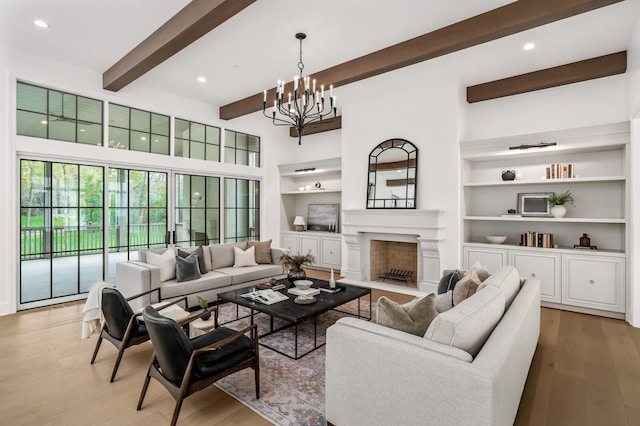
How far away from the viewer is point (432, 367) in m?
1.56

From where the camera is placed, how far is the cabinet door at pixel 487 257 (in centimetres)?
487

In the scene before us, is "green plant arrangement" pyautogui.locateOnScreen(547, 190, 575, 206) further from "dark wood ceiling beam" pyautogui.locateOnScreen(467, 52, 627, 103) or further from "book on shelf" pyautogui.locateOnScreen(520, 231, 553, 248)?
"dark wood ceiling beam" pyautogui.locateOnScreen(467, 52, 627, 103)

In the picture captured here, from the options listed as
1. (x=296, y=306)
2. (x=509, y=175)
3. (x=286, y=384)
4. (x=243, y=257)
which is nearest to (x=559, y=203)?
(x=509, y=175)

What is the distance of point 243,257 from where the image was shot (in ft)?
17.1

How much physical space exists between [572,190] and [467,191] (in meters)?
1.38

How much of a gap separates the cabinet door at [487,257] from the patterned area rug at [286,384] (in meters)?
2.79

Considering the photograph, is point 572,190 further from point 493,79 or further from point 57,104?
point 57,104

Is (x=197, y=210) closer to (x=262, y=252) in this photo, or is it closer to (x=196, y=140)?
(x=196, y=140)

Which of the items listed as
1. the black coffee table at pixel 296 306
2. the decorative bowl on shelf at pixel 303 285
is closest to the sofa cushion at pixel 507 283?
the black coffee table at pixel 296 306

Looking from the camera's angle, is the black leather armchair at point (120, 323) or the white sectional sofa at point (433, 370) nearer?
the white sectional sofa at point (433, 370)

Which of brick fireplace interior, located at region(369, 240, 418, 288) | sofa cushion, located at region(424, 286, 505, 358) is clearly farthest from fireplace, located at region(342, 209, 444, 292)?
sofa cushion, located at region(424, 286, 505, 358)

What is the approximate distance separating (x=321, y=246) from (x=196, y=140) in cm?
329

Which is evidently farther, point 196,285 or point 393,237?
point 393,237

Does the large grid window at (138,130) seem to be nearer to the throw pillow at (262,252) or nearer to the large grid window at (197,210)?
the large grid window at (197,210)
